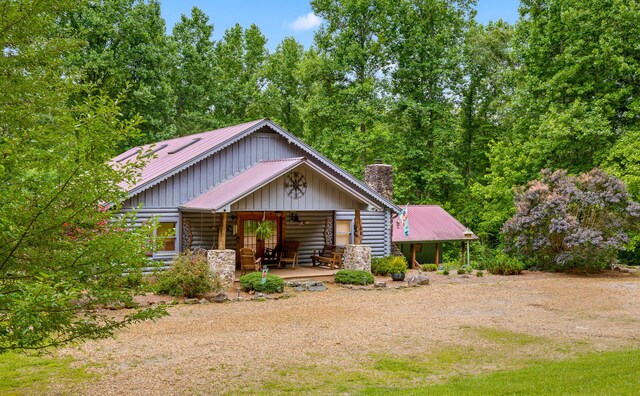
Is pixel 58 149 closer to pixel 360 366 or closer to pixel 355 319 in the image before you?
pixel 360 366

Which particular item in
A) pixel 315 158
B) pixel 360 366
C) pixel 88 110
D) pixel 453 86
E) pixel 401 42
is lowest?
pixel 360 366

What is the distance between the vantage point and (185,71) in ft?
127

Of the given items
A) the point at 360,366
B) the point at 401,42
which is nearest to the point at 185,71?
the point at 401,42

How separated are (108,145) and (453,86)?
34.0 metres

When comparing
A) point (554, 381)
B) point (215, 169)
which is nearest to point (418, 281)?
point (215, 169)

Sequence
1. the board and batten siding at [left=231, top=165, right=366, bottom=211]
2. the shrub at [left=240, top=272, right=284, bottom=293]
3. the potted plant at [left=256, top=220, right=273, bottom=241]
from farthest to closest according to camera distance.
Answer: the potted plant at [left=256, top=220, right=273, bottom=241]
the board and batten siding at [left=231, top=165, right=366, bottom=211]
the shrub at [left=240, top=272, right=284, bottom=293]

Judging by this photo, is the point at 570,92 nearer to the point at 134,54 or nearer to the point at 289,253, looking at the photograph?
the point at 289,253

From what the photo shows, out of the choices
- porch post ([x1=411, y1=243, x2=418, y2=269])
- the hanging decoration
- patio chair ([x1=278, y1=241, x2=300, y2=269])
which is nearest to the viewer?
the hanging decoration

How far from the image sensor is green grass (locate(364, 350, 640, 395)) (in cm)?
775

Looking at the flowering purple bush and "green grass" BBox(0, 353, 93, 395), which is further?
the flowering purple bush

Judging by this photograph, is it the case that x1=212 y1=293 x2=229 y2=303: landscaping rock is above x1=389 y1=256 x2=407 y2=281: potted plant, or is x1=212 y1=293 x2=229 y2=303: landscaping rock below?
below

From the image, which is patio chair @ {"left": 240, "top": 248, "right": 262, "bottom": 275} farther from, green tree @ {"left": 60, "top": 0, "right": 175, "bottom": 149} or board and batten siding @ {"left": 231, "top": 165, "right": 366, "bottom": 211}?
green tree @ {"left": 60, "top": 0, "right": 175, "bottom": 149}

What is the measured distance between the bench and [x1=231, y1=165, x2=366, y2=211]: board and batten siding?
7.07 ft

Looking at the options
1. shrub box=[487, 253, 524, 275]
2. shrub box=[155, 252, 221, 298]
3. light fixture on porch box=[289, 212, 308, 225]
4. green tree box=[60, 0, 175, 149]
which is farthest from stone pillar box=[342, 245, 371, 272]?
green tree box=[60, 0, 175, 149]
